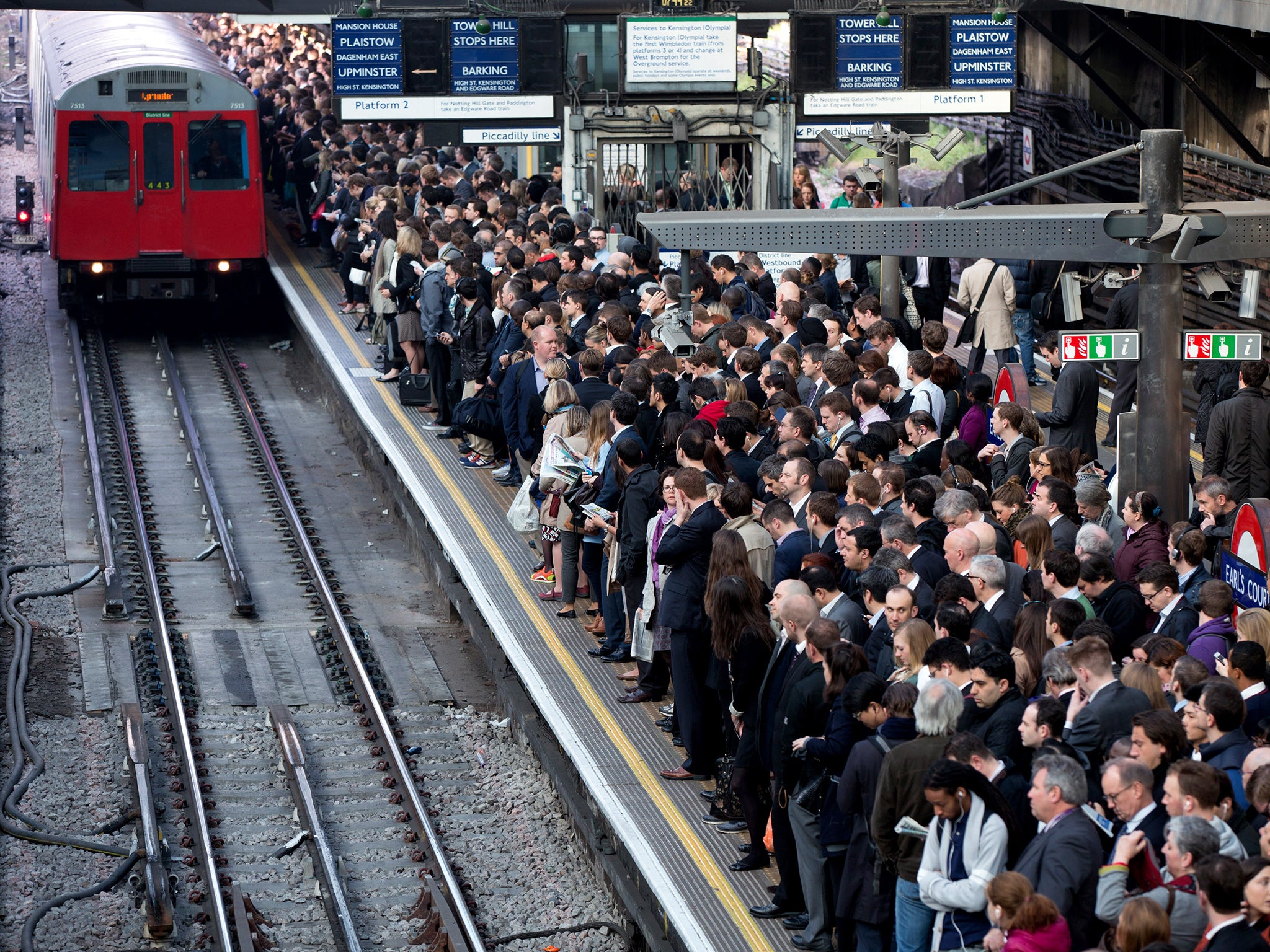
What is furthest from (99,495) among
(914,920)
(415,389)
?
(914,920)

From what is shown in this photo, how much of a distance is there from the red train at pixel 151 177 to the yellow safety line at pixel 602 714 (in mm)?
4871

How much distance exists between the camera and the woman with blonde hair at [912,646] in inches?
291

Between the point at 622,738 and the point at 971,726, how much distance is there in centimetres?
358

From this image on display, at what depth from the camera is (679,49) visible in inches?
778

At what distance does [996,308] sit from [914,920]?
9.05m

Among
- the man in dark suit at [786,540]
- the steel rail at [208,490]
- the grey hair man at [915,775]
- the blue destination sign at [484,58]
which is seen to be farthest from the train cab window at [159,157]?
the grey hair man at [915,775]

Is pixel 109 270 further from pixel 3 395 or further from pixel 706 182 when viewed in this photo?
pixel 706 182

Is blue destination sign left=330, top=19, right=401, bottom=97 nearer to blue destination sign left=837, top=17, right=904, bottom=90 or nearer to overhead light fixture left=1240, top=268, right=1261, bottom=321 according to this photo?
Answer: blue destination sign left=837, top=17, right=904, bottom=90

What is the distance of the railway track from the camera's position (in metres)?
9.91

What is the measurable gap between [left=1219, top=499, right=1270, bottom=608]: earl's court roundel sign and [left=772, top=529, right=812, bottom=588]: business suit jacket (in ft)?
6.36

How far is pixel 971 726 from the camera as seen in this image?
7.15 metres

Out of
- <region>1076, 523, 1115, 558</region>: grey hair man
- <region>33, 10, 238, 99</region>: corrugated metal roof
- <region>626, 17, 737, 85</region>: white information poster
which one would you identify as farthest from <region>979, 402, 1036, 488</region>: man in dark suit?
<region>33, 10, 238, 99</region>: corrugated metal roof

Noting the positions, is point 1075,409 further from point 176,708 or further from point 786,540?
point 176,708

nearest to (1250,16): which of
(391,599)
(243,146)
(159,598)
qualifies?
(391,599)
